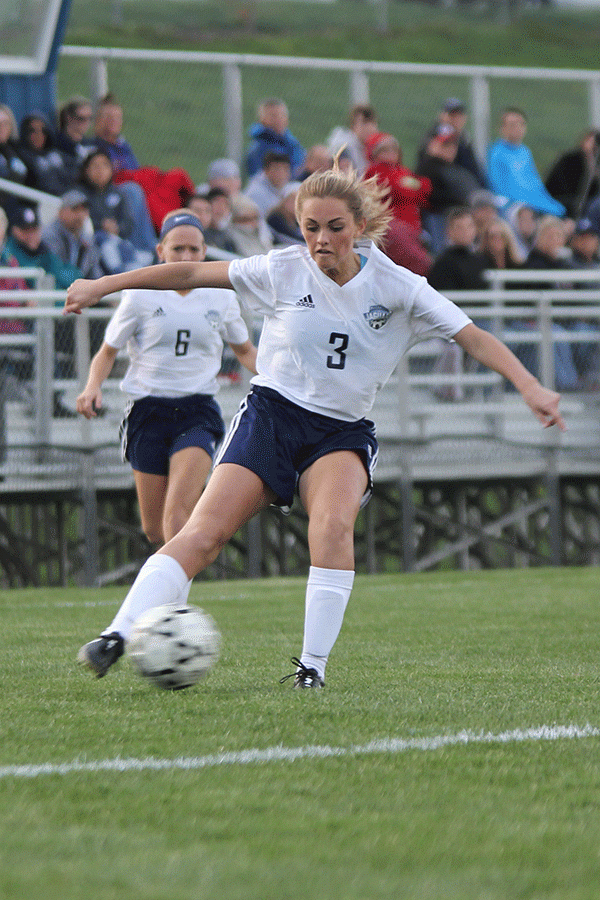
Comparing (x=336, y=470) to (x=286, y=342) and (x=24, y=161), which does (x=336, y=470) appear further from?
(x=24, y=161)

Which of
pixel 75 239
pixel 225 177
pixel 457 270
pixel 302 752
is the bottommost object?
pixel 302 752

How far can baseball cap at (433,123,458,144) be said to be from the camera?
15.2 metres

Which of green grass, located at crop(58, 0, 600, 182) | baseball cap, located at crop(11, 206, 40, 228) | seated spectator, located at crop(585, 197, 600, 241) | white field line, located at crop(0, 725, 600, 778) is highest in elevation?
green grass, located at crop(58, 0, 600, 182)

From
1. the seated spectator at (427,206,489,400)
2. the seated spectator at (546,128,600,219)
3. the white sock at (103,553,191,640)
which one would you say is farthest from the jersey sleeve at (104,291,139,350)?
the seated spectator at (546,128,600,219)

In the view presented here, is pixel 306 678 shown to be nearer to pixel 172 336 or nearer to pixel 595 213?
pixel 172 336

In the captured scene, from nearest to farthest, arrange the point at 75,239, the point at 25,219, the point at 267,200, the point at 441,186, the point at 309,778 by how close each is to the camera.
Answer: the point at 309,778 → the point at 75,239 → the point at 25,219 → the point at 267,200 → the point at 441,186

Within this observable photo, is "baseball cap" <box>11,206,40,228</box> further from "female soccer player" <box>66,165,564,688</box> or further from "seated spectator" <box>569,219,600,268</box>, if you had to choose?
"female soccer player" <box>66,165,564,688</box>

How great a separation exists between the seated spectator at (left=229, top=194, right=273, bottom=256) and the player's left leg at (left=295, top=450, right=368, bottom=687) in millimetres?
8251


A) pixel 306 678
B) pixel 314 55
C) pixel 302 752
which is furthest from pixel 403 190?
pixel 314 55

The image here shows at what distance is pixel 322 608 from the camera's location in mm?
5148

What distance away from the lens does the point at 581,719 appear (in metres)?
4.50

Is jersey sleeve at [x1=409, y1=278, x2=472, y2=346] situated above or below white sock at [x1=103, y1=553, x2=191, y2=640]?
above

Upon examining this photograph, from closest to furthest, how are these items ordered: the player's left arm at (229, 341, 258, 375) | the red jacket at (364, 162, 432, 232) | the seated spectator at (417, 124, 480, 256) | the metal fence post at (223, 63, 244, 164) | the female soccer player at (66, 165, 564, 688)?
the female soccer player at (66, 165, 564, 688) < the player's left arm at (229, 341, 258, 375) < the red jacket at (364, 162, 432, 232) < the seated spectator at (417, 124, 480, 256) < the metal fence post at (223, 63, 244, 164)

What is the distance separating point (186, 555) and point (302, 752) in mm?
1263
